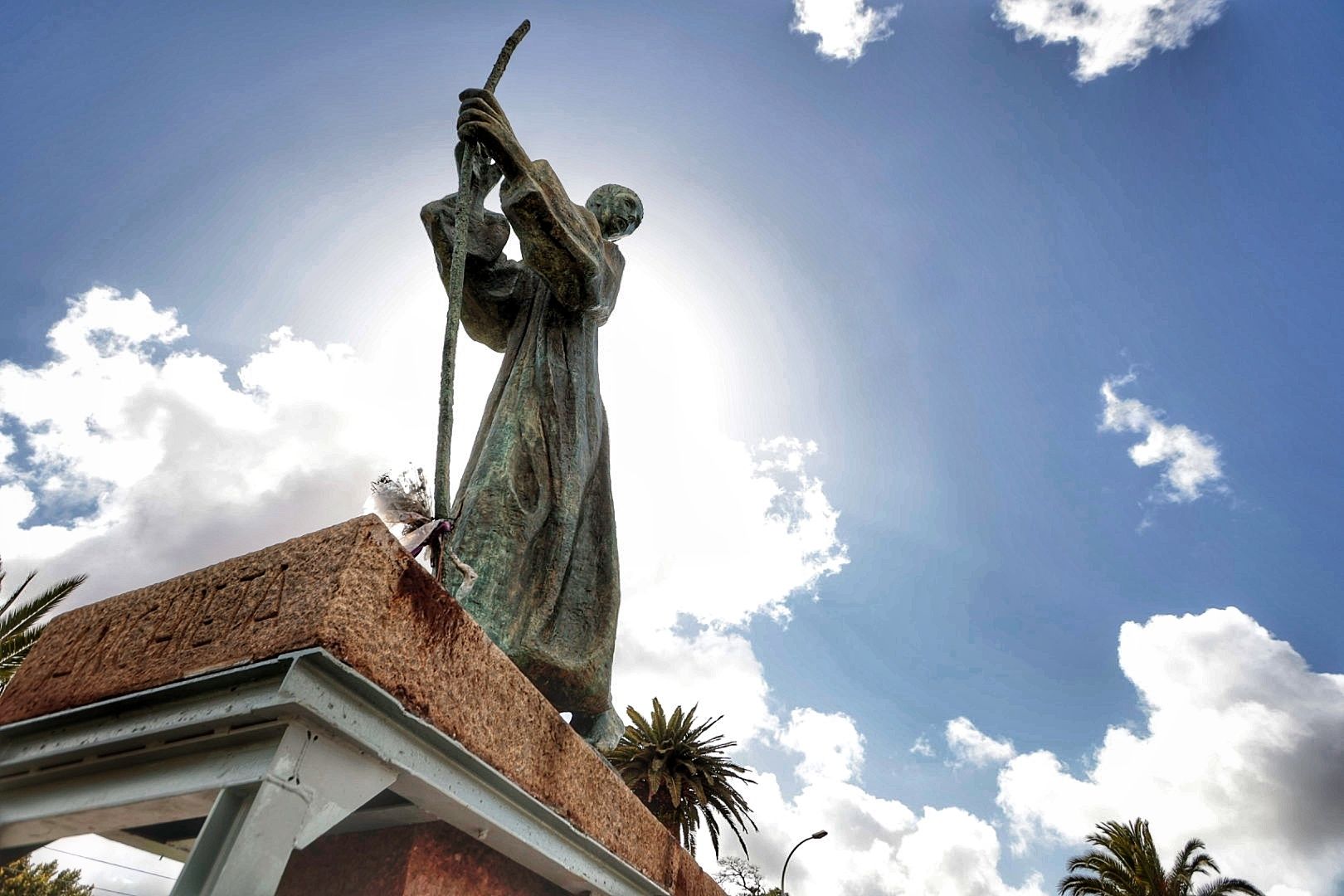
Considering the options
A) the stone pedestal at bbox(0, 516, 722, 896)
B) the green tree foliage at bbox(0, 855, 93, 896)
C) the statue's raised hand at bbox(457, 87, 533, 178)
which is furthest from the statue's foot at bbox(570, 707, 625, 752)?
the statue's raised hand at bbox(457, 87, 533, 178)

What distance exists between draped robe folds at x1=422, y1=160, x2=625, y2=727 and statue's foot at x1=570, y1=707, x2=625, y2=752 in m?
0.02

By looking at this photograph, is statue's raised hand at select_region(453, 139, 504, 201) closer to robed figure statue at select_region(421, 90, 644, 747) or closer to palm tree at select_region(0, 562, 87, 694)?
robed figure statue at select_region(421, 90, 644, 747)

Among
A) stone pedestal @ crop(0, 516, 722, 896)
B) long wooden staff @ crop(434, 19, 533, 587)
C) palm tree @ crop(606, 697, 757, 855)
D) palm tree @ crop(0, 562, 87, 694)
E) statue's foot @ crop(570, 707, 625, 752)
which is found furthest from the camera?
palm tree @ crop(606, 697, 757, 855)

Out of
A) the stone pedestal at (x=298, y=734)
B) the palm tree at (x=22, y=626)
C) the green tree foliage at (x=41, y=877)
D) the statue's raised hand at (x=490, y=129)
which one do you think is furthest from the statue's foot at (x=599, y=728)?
the palm tree at (x=22, y=626)

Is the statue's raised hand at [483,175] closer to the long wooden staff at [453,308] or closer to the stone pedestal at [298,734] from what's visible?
the long wooden staff at [453,308]

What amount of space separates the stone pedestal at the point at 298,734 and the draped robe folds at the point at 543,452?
87cm

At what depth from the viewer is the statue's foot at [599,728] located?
10.1ft

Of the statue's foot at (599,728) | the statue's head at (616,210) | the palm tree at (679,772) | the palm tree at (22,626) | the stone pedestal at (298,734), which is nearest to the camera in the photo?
the stone pedestal at (298,734)

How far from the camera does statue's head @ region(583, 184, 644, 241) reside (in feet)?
12.9

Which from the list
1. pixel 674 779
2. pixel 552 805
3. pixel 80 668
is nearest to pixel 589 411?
pixel 552 805

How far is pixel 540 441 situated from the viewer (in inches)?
127

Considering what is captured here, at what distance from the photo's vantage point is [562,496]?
10.4 ft

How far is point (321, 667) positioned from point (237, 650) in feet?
0.66

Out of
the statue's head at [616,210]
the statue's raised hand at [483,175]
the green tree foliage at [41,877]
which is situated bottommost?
the green tree foliage at [41,877]
